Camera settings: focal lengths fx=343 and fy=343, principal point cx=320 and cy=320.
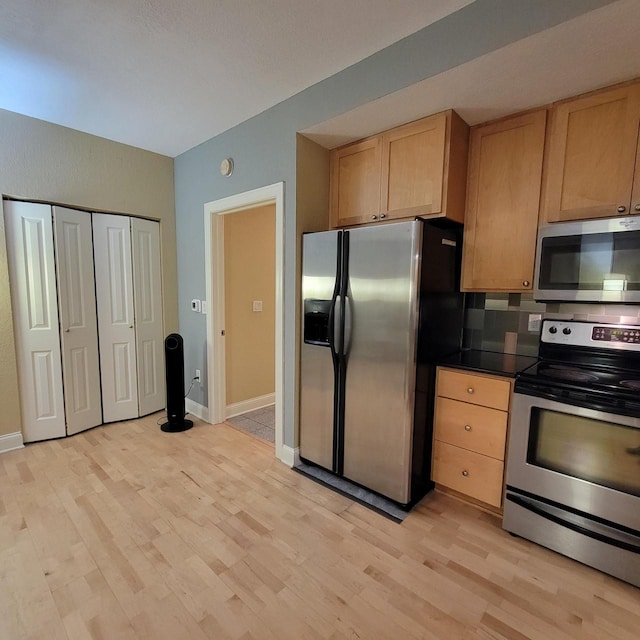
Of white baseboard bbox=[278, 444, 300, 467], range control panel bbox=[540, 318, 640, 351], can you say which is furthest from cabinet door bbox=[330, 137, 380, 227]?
white baseboard bbox=[278, 444, 300, 467]

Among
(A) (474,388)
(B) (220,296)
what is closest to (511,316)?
(A) (474,388)

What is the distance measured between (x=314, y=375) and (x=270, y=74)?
1.93 meters

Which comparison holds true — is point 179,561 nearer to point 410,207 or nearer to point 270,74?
point 410,207

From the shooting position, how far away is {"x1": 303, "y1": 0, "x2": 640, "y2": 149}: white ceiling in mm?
1355

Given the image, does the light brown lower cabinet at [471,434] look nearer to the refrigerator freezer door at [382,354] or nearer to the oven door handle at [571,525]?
the oven door handle at [571,525]

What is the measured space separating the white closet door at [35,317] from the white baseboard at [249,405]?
143 cm

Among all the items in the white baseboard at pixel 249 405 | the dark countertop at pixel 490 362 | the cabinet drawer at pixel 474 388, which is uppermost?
the dark countertop at pixel 490 362

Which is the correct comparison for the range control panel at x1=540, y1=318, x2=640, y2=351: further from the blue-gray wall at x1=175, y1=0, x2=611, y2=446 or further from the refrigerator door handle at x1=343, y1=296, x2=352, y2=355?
the blue-gray wall at x1=175, y1=0, x2=611, y2=446

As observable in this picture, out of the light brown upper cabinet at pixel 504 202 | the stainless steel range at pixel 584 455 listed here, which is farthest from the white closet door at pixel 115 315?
the stainless steel range at pixel 584 455

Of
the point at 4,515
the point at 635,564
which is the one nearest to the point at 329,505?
the point at 635,564

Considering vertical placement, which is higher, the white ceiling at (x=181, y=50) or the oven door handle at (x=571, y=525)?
the white ceiling at (x=181, y=50)

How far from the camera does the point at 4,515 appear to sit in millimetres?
2002

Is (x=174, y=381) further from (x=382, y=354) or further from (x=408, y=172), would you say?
(x=408, y=172)

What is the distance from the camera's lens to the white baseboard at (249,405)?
138 inches
